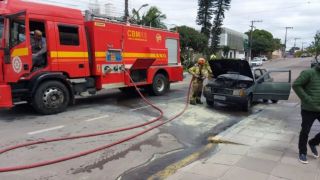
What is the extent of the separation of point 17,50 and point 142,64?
474cm

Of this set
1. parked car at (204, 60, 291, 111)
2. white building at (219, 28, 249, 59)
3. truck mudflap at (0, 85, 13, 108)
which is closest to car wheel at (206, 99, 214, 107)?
parked car at (204, 60, 291, 111)

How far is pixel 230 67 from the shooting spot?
436 inches

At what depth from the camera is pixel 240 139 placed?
21.5 ft

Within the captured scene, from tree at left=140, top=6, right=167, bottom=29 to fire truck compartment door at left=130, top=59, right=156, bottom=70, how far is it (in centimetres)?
2045

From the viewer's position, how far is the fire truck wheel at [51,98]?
8688 millimetres

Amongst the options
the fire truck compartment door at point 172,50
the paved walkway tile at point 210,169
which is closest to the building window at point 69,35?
the fire truck compartment door at point 172,50

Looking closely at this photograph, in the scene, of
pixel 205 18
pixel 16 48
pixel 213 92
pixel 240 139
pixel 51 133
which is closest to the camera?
pixel 240 139

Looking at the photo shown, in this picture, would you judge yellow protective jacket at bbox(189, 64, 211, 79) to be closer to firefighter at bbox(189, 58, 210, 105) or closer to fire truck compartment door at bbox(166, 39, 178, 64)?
firefighter at bbox(189, 58, 210, 105)

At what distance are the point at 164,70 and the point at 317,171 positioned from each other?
9382mm

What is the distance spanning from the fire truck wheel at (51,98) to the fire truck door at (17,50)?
2.18 feet

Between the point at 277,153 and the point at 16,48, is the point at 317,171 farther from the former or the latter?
the point at 16,48

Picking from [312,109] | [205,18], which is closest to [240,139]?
[312,109]

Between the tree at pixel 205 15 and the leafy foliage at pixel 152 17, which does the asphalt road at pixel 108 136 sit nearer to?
the leafy foliage at pixel 152 17

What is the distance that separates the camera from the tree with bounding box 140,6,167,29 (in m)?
32.6
